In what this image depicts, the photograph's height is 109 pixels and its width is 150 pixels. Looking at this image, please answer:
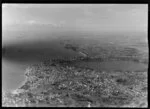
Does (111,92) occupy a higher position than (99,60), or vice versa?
(111,92)

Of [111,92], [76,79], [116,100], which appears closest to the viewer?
[116,100]

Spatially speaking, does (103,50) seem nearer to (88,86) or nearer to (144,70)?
(144,70)

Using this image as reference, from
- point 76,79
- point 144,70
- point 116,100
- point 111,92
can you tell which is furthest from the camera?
point 144,70

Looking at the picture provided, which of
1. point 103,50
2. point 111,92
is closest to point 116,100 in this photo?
point 111,92

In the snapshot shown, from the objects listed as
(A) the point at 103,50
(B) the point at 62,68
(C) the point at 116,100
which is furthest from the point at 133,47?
(C) the point at 116,100

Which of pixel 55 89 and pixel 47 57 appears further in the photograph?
pixel 47 57

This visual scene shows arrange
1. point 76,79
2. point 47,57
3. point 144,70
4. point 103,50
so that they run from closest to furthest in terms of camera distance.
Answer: point 76,79 → point 144,70 → point 47,57 → point 103,50

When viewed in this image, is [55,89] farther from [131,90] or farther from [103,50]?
[103,50]

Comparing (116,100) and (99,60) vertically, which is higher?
(116,100)

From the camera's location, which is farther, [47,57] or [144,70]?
[47,57]
